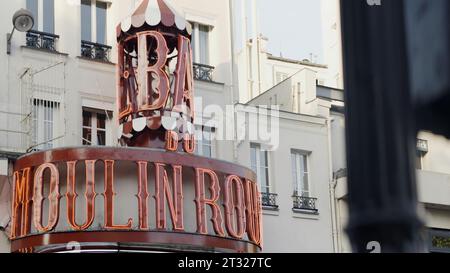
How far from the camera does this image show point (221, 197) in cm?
1513

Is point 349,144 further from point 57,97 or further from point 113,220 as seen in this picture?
point 57,97

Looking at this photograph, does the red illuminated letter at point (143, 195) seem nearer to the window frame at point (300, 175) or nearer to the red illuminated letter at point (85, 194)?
the red illuminated letter at point (85, 194)

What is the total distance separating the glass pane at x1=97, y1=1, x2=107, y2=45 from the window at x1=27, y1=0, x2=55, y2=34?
0.96 m

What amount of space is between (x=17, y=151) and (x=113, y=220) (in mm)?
2394

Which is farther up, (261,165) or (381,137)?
(261,165)

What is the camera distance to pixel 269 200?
1825 cm

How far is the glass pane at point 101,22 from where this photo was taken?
17031 millimetres

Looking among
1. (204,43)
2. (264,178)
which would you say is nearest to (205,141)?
(264,178)

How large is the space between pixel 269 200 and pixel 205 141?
179 centimetres

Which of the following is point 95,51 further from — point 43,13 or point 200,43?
point 200,43

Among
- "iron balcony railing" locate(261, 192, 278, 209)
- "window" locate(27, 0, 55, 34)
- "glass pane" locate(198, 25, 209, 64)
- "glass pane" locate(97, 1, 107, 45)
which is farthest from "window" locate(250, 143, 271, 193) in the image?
"window" locate(27, 0, 55, 34)

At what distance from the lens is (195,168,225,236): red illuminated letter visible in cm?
1460

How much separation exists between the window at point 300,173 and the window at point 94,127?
4332 millimetres

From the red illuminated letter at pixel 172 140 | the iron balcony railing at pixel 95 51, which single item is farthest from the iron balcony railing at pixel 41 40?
the red illuminated letter at pixel 172 140
